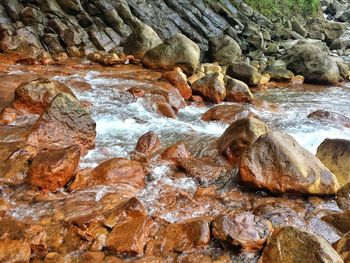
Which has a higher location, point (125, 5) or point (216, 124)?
point (125, 5)

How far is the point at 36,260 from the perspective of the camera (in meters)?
4.36

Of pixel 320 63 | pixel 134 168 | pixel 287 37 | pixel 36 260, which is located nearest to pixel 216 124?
pixel 134 168

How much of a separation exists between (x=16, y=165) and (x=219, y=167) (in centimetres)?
327

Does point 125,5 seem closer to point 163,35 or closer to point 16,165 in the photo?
point 163,35

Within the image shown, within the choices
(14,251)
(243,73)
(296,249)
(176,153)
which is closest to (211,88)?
(243,73)

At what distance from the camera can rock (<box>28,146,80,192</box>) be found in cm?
557

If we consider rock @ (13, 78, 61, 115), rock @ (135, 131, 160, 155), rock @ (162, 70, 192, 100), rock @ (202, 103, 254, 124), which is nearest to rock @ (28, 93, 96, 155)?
rock @ (135, 131, 160, 155)

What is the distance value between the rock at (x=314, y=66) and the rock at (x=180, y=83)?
6701 millimetres

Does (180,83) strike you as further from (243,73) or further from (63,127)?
(63,127)

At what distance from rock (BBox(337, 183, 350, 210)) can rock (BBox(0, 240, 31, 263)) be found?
423 centimetres

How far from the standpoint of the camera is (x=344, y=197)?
5.68 meters

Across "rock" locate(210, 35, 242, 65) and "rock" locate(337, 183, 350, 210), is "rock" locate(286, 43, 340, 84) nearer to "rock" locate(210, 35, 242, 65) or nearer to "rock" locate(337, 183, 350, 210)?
"rock" locate(210, 35, 242, 65)

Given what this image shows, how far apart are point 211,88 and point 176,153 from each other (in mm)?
4608

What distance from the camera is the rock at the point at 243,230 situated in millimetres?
4512
